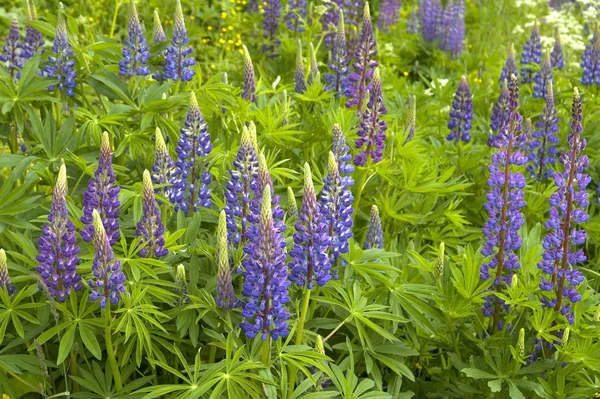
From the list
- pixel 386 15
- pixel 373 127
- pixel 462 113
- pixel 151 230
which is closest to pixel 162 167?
pixel 151 230

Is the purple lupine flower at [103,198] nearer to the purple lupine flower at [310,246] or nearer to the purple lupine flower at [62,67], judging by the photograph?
the purple lupine flower at [310,246]

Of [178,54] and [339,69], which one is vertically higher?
[178,54]

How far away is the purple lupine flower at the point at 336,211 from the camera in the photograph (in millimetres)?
2773

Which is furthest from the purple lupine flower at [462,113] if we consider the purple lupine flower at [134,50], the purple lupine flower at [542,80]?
the purple lupine flower at [134,50]

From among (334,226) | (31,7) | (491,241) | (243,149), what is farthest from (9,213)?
(491,241)

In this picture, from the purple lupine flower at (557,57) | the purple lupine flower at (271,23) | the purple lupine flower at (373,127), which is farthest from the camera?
the purple lupine flower at (271,23)

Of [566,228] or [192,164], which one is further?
[192,164]

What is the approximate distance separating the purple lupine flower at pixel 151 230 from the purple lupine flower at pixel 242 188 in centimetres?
25

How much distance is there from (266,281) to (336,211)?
43 centimetres

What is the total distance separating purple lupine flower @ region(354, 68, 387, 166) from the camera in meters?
3.58

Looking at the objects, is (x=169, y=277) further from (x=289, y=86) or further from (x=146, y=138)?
(x=289, y=86)

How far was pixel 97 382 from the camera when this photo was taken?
2.92 m

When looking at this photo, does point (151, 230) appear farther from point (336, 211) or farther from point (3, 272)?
point (336, 211)

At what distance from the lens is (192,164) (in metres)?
3.28
